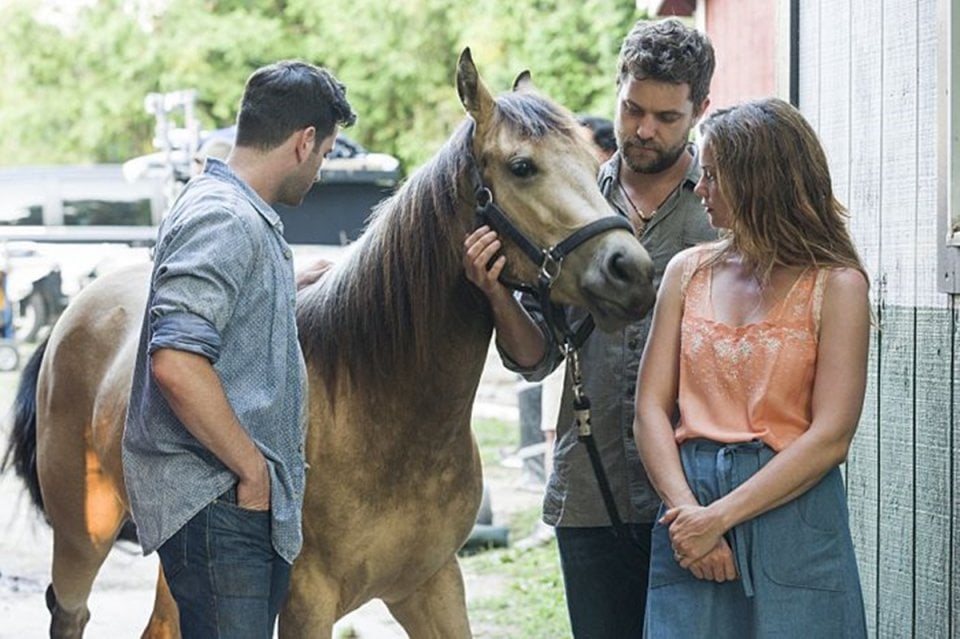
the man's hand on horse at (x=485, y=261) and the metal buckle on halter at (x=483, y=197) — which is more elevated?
the metal buckle on halter at (x=483, y=197)

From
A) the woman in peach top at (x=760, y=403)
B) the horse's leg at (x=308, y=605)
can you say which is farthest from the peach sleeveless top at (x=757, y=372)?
the horse's leg at (x=308, y=605)

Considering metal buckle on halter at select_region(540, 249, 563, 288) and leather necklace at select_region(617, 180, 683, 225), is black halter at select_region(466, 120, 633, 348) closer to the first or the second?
metal buckle on halter at select_region(540, 249, 563, 288)

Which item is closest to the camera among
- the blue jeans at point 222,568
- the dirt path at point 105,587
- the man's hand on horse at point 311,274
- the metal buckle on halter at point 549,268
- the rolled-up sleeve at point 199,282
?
the rolled-up sleeve at point 199,282

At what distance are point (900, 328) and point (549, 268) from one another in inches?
40.8

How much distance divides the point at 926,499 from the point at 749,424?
85cm

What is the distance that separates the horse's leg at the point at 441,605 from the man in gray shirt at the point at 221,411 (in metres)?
0.76

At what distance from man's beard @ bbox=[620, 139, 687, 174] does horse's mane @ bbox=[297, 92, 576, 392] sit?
0.49ft

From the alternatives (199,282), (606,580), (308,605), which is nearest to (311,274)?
(308,605)

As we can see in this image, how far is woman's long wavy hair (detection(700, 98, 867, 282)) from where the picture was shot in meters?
2.77

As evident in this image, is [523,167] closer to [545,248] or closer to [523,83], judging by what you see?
[545,248]

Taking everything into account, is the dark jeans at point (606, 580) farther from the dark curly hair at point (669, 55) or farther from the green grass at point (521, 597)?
the green grass at point (521, 597)

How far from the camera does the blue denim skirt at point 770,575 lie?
2.67 meters

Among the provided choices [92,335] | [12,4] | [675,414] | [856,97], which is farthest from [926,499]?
[12,4]

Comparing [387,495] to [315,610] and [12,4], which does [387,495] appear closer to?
[315,610]
